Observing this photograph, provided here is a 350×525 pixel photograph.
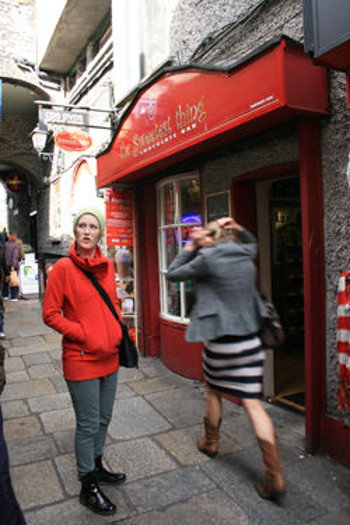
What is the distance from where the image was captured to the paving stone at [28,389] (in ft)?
15.6

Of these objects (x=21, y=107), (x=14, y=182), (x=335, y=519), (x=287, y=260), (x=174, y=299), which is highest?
(x=21, y=107)

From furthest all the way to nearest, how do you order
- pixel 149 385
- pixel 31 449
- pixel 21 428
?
pixel 149 385 → pixel 21 428 → pixel 31 449

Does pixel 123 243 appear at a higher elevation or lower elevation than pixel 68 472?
higher

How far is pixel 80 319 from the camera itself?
2.57m

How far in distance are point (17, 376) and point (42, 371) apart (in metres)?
0.33

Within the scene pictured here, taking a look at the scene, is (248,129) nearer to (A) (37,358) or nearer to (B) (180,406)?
(B) (180,406)

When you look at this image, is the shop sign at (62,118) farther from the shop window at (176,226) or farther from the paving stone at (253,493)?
the paving stone at (253,493)

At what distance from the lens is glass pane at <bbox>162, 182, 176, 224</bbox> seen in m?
5.52

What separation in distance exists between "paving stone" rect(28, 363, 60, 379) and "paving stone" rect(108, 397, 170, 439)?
149cm

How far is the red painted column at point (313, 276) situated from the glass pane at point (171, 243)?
242 cm

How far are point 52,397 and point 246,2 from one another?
4478mm

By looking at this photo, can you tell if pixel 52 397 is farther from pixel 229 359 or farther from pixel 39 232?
pixel 39 232

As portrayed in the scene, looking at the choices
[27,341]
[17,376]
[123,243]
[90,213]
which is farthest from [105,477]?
[27,341]

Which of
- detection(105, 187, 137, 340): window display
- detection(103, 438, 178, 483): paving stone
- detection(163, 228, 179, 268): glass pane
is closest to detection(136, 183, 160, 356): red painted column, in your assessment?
detection(105, 187, 137, 340): window display
